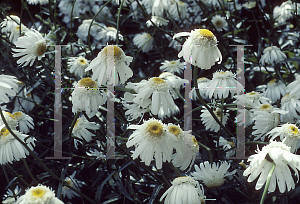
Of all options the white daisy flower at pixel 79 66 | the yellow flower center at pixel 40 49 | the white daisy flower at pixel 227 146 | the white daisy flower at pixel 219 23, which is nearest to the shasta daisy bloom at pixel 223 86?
the white daisy flower at pixel 227 146

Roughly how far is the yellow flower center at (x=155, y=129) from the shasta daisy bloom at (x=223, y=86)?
387 millimetres

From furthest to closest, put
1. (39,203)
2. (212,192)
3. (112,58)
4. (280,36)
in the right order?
(280,36) < (212,192) < (112,58) < (39,203)

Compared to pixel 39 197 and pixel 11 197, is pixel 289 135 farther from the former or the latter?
pixel 11 197

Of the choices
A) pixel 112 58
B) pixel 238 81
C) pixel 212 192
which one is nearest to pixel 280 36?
pixel 238 81

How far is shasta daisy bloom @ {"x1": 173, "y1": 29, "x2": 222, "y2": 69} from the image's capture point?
3.71 ft

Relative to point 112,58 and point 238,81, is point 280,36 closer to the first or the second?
point 238,81

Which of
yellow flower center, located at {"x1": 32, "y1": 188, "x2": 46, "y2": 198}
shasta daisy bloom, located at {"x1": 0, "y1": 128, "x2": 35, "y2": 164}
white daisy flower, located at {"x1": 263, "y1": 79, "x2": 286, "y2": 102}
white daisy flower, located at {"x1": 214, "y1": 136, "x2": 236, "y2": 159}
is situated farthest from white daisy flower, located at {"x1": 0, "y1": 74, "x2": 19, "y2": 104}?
white daisy flower, located at {"x1": 263, "y1": 79, "x2": 286, "y2": 102}

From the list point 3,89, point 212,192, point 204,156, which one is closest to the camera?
point 3,89

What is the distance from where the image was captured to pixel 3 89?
109 cm

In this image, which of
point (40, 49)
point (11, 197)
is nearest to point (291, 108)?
point (40, 49)

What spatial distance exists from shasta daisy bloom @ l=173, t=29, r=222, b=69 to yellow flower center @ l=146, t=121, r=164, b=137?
215 millimetres

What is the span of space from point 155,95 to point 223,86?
37 centimetres

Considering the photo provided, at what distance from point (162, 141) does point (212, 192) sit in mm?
413

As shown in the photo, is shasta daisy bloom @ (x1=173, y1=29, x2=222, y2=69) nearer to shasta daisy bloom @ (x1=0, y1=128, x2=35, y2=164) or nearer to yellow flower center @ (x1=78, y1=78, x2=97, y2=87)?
yellow flower center @ (x1=78, y1=78, x2=97, y2=87)
